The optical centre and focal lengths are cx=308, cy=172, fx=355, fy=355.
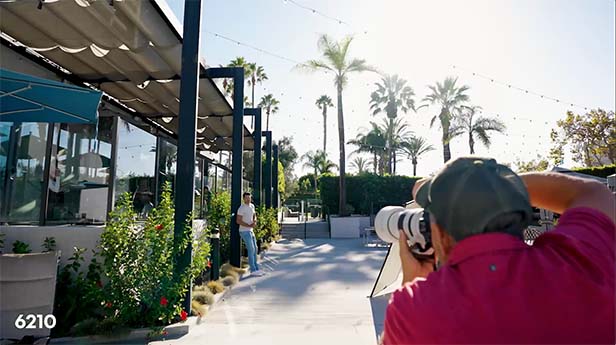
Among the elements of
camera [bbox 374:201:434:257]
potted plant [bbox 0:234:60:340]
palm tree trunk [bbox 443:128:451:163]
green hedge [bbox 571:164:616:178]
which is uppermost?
palm tree trunk [bbox 443:128:451:163]

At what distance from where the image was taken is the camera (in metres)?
0.89

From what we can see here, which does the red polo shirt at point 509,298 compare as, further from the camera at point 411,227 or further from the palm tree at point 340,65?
the palm tree at point 340,65

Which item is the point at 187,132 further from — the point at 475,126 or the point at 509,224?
the point at 475,126

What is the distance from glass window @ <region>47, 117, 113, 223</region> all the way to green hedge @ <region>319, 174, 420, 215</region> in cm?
1468

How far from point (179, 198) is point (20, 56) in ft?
10.8

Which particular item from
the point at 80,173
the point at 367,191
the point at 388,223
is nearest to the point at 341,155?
the point at 367,191

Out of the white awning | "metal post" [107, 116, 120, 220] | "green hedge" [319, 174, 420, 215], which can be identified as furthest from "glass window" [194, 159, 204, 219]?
"green hedge" [319, 174, 420, 215]

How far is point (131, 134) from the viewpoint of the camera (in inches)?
214

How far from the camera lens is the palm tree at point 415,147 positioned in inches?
1297

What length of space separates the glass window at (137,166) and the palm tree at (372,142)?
27.4 meters

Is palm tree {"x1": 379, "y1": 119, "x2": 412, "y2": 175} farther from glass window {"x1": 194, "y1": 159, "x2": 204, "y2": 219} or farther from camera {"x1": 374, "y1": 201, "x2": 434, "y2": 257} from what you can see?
camera {"x1": 374, "y1": 201, "x2": 434, "y2": 257}

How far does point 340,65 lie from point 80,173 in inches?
521

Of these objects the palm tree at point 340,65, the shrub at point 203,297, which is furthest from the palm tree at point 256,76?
the shrub at point 203,297

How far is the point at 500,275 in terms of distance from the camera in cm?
66
